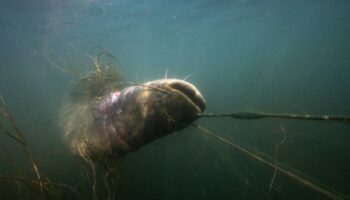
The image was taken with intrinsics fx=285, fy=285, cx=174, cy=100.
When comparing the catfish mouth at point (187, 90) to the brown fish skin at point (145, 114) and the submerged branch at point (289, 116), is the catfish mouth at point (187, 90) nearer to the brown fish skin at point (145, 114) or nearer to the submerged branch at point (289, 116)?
the brown fish skin at point (145, 114)

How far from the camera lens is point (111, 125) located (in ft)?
16.7

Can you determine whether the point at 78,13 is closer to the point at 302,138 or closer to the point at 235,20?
the point at 302,138

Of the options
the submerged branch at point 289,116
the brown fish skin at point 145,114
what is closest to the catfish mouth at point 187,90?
the brown fish skin at point 145,114

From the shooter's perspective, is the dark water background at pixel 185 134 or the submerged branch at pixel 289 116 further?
the dark water background at pixel 185 134

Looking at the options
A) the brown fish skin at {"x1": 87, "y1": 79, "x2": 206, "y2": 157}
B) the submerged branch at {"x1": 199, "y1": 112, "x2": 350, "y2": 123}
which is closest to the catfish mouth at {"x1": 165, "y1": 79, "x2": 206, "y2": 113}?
the brown fish skin at {"x1": 87, "y1": 79, "x2": 206, "y2": 157}

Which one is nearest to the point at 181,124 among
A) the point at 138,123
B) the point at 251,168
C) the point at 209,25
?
the point at 138,123

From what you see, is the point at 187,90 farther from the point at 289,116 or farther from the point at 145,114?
the point at 289,116

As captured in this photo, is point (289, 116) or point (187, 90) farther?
point (187, 90)

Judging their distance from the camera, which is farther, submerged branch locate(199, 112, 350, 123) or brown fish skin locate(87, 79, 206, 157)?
brown fish skin locate(87, 79, 206, 157)

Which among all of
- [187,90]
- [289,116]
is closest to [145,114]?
[187,90]

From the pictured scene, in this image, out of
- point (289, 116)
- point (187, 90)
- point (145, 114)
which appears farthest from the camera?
point (145, 114)

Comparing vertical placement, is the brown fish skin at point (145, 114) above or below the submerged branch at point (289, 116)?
below

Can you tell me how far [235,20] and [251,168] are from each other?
29.8 metres

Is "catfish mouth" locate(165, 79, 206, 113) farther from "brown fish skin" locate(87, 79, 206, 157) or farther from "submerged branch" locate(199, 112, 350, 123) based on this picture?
"submerged branch" locate(199, 112, 350, 123)
